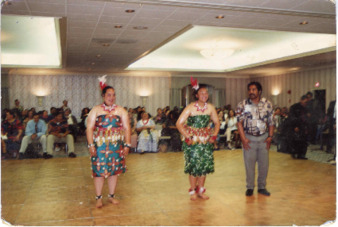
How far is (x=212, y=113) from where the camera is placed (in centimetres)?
426

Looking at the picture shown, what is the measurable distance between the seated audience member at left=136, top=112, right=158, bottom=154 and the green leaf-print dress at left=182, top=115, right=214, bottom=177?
4392mm

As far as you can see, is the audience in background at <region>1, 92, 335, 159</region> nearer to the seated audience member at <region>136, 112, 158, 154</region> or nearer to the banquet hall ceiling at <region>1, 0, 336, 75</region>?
the seated audience member at <region>136, 112, 158, 154</region>

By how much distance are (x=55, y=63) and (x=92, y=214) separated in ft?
35.4

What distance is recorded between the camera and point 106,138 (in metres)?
3.94

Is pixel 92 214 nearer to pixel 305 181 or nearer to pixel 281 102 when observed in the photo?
pixel 305 181

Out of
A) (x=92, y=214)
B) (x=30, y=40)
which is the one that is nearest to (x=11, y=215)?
(x=92, y=214)

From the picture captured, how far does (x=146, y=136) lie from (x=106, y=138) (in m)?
4.69

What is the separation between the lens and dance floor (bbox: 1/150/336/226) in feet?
11.6

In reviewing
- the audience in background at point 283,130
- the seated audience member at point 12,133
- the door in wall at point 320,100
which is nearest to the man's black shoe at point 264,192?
the audience in background at point 283,130

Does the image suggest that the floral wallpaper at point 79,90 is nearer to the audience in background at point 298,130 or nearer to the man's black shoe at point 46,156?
the man's black shoe at point 46,156

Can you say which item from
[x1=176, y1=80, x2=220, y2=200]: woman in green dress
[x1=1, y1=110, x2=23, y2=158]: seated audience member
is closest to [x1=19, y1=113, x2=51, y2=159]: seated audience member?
[x1=1, y1=110, x2=23, y2=158]: seated audience member

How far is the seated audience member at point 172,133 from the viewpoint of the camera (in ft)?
29.1

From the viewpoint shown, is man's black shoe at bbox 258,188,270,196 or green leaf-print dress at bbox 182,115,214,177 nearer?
green leaf-print dress at bbox 182,115,214,177

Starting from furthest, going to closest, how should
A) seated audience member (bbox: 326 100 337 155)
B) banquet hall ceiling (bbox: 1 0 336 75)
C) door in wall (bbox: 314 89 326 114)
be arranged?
1. door in wall (bbox: 314 89 326 114)
2. seated audience member (bbox: 326 100 337 155)
3. banquet hall ceiling (bbox: 1 0 336 75)
